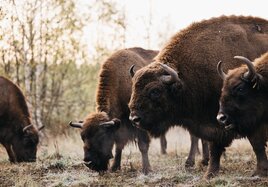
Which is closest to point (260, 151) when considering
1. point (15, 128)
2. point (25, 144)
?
point (25, 144)

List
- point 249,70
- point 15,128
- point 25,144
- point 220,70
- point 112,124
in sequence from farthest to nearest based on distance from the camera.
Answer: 1. point 15,128
2. point 25,144
3. point 112,124
4. point 220,70
5. point 249,70

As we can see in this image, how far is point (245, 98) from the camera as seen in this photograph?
804cm

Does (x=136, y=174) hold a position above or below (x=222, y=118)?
below

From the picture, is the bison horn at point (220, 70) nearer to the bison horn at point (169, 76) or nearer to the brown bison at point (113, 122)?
the bison horn at point (169, 76)

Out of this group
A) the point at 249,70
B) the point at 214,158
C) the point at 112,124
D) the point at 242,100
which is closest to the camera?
Answer: the point at 249,70

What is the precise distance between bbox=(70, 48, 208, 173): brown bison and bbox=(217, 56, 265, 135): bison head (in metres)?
2.23

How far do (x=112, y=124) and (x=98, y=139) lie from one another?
397mm

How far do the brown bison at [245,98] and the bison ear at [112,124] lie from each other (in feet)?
9.18

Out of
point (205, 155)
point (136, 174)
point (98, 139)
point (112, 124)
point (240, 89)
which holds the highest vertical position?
point (240, 89)

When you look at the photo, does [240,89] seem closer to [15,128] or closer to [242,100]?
[242,100]

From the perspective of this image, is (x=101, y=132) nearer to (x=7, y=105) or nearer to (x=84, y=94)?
(x=7, y=105)

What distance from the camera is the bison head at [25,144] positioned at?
13.2 meters

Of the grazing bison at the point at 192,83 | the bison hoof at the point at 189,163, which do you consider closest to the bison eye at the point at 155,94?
the grazing bison at the point at 192,83

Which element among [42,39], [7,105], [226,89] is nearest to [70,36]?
[42,39]
